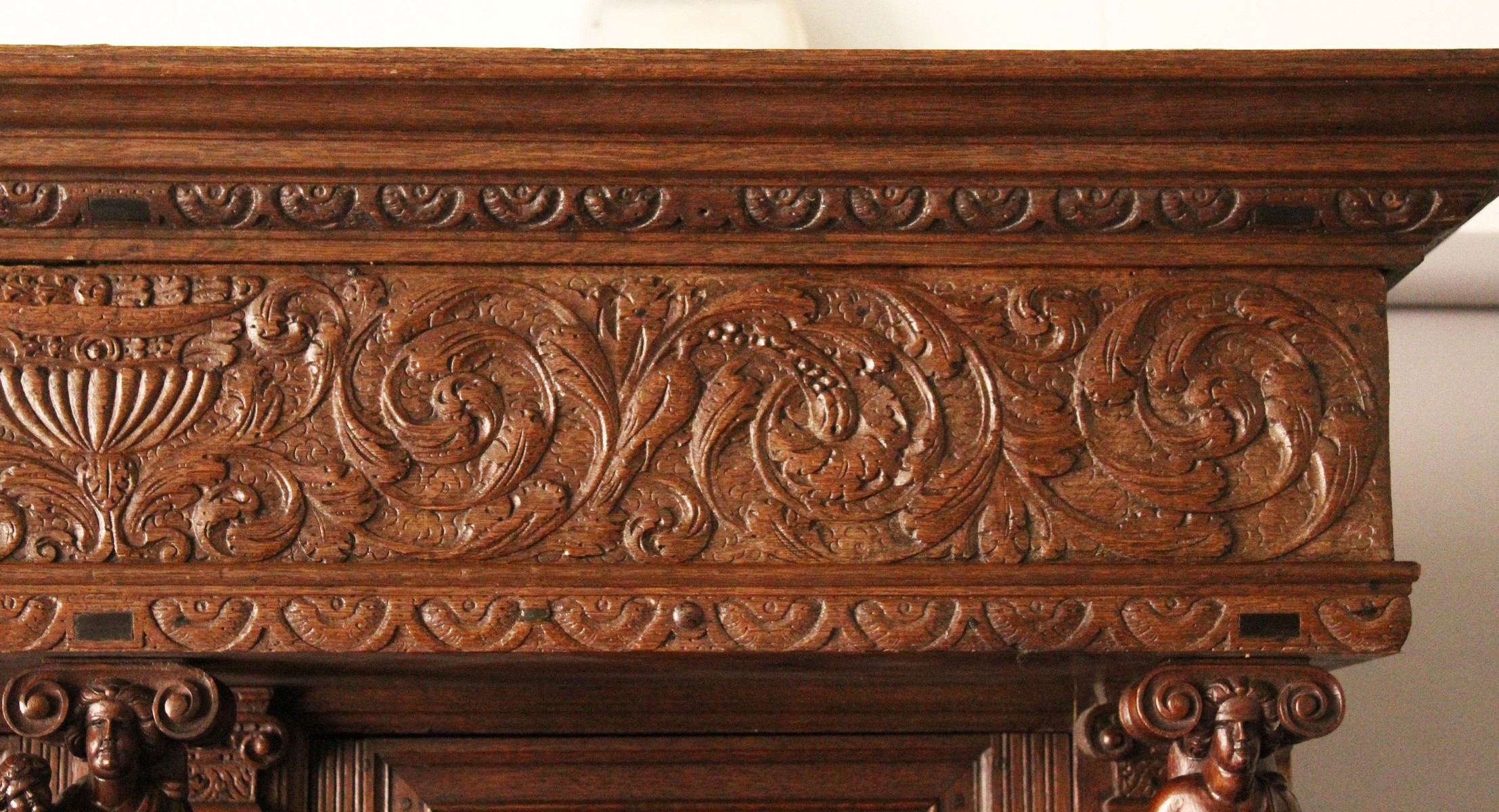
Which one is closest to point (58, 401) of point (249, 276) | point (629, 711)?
point (249, 276)

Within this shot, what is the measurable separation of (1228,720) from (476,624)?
444 millimetres

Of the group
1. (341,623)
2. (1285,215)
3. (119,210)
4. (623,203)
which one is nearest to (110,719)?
(341,623)

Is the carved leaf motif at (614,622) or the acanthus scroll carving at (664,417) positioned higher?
the acanthus scroll carving at (664,417)

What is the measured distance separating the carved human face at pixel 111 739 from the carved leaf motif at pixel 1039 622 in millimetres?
503

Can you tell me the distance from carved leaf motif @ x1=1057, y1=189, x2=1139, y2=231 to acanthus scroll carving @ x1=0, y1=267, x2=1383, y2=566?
0.04 metres

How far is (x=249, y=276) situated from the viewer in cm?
93

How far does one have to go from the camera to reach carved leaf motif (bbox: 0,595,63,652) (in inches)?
34.7

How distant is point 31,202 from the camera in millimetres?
908

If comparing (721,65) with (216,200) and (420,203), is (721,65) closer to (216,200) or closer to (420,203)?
(420,203)

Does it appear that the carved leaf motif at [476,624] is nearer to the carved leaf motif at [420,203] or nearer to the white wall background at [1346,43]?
the carved leaf motif at [420,203]

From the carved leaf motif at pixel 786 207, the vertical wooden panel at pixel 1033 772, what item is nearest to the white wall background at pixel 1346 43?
the vertical wooden panel at pixel 1033 772

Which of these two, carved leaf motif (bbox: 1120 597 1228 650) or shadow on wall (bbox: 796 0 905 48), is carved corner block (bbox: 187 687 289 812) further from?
shadow on wall (bbox: 796 0 905 48)

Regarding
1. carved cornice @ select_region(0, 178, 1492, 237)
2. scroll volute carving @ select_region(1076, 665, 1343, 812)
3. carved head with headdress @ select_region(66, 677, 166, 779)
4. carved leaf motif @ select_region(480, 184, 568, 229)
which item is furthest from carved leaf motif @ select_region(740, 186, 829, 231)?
carved head with headdress @ select_region(66, 677, 166, 779)

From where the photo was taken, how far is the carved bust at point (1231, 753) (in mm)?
913
